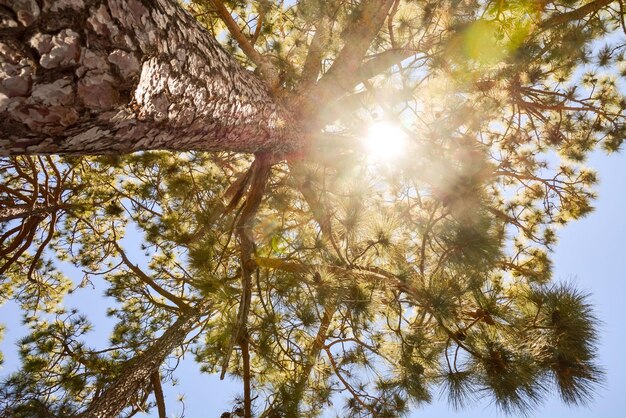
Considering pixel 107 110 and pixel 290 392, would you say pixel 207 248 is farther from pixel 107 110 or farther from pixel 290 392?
pixel 107 110

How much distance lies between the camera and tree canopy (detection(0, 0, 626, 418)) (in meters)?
0.80

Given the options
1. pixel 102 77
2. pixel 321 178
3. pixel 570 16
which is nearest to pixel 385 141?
pixel 321 178

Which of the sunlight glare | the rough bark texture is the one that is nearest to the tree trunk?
the sunlight glare

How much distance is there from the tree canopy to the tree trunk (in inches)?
0.7

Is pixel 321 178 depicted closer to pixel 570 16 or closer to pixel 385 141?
pixel 385 141

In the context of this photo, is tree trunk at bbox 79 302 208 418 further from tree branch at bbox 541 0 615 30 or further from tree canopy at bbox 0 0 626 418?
tree branch at bbox 541 0 615 30

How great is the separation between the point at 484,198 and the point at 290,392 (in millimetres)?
2023

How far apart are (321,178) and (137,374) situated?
2222mm

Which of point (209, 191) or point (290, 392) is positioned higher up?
point (209, 191)

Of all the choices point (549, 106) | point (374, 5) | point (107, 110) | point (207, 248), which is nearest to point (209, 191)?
point (207, 248)

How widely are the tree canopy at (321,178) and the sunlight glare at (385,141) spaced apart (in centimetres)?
2

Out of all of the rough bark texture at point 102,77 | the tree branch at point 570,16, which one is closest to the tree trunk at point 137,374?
the rough bark texture at point 102,77

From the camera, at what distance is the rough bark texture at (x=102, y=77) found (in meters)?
0.56

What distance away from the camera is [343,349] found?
3.12 m
